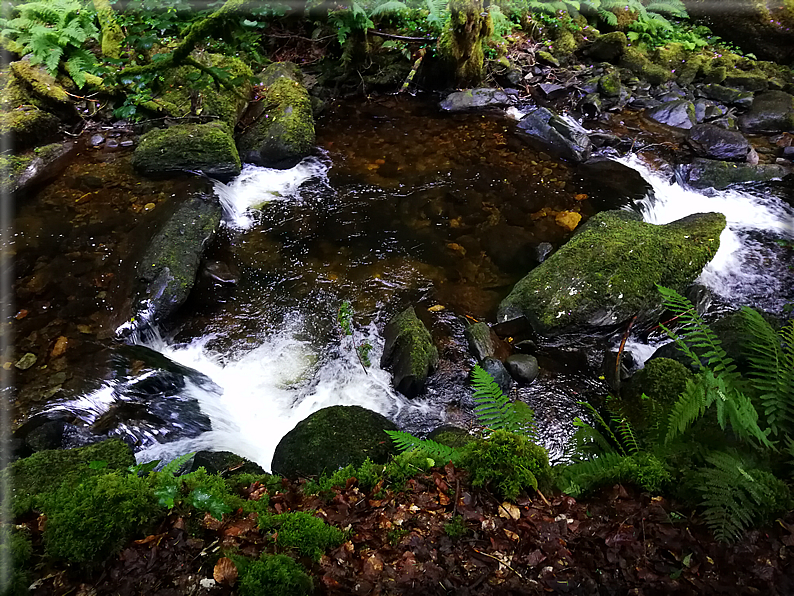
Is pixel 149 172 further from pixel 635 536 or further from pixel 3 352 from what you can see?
pixel 635 536

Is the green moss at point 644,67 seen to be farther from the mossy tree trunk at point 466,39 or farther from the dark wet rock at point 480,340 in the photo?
the dark wet rock at point 480,340

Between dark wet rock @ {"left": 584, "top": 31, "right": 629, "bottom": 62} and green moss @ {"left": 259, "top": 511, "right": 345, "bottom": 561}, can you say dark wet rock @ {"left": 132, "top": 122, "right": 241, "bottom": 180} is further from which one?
dark wet rock @ {"left": 584, "top": 31, "right": 629, "bottom": 62}

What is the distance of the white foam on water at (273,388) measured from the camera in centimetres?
445

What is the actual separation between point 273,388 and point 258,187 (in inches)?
160

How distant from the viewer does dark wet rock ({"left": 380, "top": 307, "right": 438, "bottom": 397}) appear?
472 centimetres

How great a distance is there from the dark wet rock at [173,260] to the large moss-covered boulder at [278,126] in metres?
1.99

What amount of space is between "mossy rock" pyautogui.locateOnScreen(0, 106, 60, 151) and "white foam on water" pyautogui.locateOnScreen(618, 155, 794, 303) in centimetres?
1004

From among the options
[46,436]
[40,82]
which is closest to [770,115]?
[46,436]

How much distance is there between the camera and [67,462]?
3.14m

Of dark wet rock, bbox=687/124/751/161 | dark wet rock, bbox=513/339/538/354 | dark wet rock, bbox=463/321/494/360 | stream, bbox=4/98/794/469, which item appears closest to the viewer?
stream, bbox=4/98/794/469

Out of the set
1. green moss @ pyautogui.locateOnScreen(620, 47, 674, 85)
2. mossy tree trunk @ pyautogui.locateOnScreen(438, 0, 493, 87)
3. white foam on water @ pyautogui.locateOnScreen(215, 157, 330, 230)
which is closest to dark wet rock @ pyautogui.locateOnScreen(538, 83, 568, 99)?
mossy tree trunk @ pyautogui.locateOnScreen(438, 0, 493, 87)

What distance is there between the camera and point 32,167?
22.2 ft

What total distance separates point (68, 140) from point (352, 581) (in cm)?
891

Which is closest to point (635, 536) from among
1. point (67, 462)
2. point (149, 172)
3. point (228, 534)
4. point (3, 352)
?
point (228, 534)
